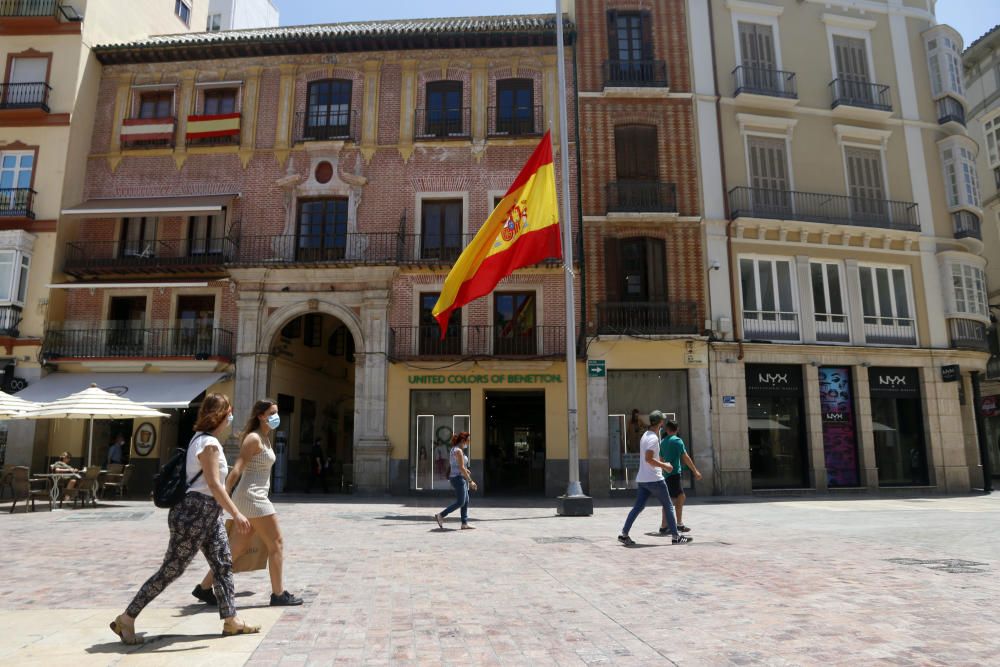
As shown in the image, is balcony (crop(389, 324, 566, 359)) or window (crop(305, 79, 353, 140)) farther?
window (crop(305, 79, 353, 140))

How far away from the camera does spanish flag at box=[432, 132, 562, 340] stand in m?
13.9

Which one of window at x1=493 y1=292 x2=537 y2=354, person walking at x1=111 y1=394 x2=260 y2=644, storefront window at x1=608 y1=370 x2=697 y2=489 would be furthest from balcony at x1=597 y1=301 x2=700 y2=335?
person walking at x1=111 y1=394 x2=260 y2=644

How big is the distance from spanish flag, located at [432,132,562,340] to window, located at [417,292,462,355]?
19.3 ft

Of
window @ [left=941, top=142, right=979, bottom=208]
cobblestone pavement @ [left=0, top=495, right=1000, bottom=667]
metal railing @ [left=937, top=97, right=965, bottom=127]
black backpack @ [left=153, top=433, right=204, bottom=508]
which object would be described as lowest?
cobblestone pavement @ [left=0, top=495, right=1000, bottom=667]

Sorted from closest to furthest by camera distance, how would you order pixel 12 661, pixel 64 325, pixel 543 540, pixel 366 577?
pixel 12 661 < pixel 366 577 < pixel 543 540 < pixel 64 325

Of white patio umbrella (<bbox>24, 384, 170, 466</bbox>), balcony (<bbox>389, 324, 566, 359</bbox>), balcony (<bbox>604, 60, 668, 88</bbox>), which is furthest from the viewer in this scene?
balcony (<bbox>604, 60, 668, 88</bbox>)

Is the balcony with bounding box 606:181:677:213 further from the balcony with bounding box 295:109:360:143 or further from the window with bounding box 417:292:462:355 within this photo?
the balcony with bounding box 295:109:360:143

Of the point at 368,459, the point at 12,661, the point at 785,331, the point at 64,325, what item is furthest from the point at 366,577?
the point at 64,325

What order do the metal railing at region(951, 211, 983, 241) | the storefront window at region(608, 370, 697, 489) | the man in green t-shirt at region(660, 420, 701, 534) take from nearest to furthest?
the man in green t-shirt at region(660, 420, 701, 534) → the storefront window at region(608, 370, 697, 489) → the metal railing at region(951, 211, 983, 241)

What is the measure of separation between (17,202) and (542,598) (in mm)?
23421

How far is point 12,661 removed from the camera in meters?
4.07

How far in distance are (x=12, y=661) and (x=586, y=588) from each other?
14.8 feet

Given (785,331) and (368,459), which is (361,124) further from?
(785,331)

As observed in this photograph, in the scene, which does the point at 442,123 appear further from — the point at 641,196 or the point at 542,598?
the point at 542,598
